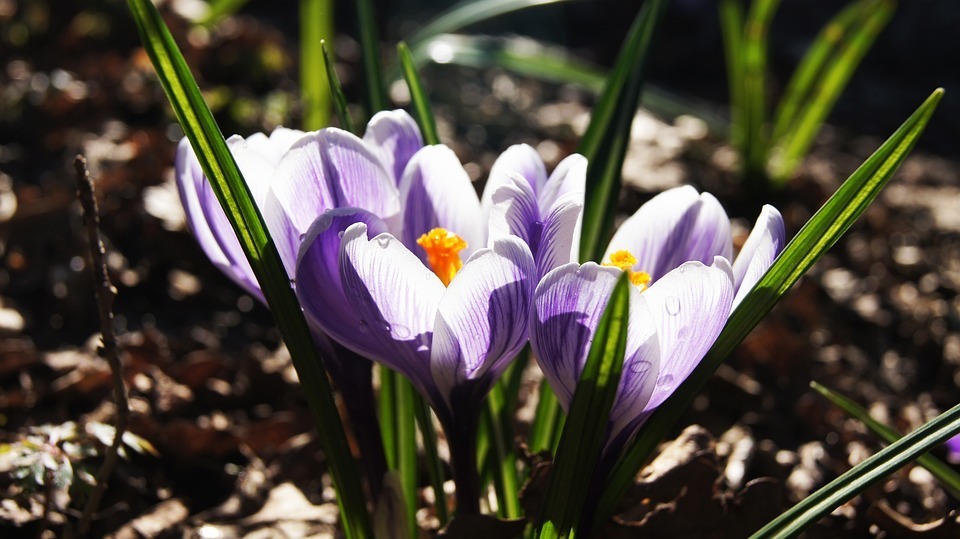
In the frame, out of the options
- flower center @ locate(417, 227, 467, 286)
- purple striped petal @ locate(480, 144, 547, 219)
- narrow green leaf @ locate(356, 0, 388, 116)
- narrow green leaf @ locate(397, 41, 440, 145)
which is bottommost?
flower center @ locate(417, 227, 467, 286)

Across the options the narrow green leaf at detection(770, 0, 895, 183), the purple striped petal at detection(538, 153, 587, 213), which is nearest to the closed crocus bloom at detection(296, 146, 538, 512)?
the purple striped petal at detection(538, 153, 587, 213)

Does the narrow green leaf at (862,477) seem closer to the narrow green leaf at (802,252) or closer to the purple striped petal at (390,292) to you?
the narrow green leaf at (802,252)

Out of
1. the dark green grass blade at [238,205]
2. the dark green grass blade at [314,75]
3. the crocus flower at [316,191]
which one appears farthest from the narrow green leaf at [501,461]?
the dark green grass blade at [314,75]

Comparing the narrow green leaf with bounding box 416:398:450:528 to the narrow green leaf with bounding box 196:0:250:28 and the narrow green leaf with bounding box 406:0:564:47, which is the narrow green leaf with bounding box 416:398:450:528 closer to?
the narrow green leaf with bounding box 406:0:564:47

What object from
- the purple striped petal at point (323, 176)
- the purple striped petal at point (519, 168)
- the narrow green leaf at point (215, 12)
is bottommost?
the purple striped petal at point (323, 176)

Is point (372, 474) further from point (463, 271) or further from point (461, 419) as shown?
point (463, 271)

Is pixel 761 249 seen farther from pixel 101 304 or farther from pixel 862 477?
pixel 101 304
